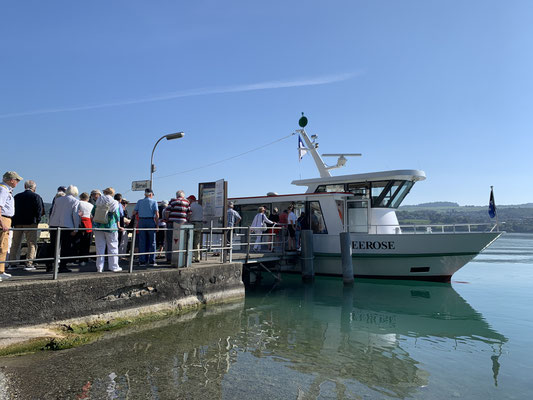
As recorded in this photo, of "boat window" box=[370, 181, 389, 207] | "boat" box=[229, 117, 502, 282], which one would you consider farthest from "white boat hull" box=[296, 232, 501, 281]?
"boat window" box=[370, 181, 389, 207]

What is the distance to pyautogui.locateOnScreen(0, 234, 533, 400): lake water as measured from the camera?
4414 mm

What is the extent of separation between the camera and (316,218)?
15125 millimetres

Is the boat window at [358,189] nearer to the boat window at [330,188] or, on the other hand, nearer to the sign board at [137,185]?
the boat window at [330,188]

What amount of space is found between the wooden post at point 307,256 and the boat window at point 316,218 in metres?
1.08

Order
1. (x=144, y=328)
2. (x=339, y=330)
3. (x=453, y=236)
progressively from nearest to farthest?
(x=144, y=328) → (x=339, y=330) → (x=453, y=236)

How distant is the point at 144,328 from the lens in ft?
22.2

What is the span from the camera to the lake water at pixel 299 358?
14.5 ft

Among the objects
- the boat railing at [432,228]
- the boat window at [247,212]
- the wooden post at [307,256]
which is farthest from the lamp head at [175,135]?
the boat railing at [432,228]

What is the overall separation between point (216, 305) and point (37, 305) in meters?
4.10

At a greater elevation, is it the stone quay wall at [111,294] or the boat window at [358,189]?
the boat window at [358,189]

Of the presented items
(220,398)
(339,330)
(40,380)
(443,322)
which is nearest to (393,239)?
(443,322)

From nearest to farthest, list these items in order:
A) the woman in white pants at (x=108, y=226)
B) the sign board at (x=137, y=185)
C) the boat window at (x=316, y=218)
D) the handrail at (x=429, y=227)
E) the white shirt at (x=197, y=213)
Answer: the woman in white pants at (x=108, y=226) < the white shirt at (x=197, y=213) < the handrail at (x=429, y=227) < the boat window at (x=316, y=218) < the sign board at (x=137, y=185)

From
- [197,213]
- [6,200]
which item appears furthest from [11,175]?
[197,213]

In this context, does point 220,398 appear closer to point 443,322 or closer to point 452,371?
point 452,371
